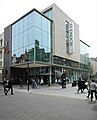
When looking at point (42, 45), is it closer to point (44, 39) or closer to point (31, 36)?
point (44, 39)

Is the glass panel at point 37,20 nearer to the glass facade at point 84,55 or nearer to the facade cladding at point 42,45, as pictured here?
the facade cladding at point 42,45

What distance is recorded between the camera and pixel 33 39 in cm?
4081

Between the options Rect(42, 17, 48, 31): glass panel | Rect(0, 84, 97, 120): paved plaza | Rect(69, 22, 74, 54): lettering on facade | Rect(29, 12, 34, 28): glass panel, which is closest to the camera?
Rect(0, 84, 97, 120): paved plaza

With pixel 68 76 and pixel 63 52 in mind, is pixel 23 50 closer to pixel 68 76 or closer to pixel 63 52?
pixel 63 52

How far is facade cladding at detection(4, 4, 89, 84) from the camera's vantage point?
137ft

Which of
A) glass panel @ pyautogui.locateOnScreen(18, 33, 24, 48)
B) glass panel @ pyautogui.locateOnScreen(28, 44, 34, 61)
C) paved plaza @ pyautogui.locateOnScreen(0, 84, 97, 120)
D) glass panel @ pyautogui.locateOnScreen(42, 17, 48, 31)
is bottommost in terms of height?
paved plaza @ pyautogui.locateOnScreen(0, 84, 97, 120)

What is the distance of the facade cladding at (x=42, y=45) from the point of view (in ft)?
137

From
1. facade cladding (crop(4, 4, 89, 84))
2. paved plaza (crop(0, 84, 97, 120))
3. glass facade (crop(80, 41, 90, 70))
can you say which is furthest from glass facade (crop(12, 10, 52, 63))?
paved plaza (crop(0, 84, 97, 120))

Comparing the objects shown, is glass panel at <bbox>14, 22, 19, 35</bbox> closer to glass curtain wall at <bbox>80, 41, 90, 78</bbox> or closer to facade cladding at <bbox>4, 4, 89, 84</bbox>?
facade cladding at <bbox>4, 4, 89, 84</bbox>

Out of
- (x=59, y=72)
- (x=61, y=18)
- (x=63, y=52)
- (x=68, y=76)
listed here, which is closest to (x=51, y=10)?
(x=61, y=18)

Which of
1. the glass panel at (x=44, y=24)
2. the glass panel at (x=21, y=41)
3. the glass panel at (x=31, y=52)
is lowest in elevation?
the glass panel at (x=31, y=52)

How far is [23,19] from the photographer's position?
46.1 m

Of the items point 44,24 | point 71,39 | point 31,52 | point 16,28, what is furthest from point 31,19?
point 71,39

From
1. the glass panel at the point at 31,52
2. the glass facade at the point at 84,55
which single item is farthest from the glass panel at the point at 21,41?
the glass facade at the point at 84,55
